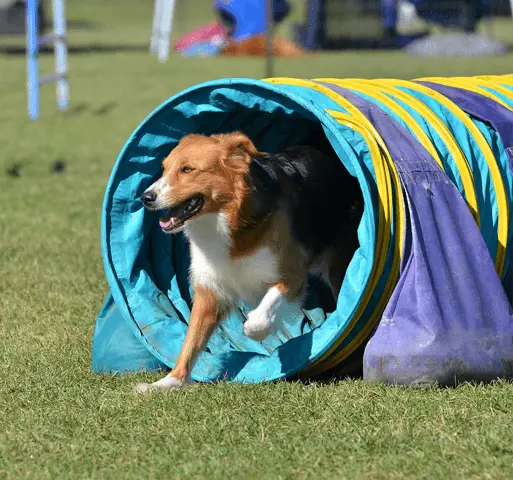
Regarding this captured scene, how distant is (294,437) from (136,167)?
2084 mm

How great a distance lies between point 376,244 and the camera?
15.8ft

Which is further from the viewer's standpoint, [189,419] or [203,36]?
[203,36]

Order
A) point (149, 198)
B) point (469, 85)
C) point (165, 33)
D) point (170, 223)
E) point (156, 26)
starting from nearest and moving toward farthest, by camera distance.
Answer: point (149, 198)
point (170, 223)
point (469, 85)
point (165, 33)
point (156, 26)

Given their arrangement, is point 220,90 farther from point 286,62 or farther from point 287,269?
point 286,62

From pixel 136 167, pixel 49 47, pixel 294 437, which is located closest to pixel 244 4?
pixel 49 47

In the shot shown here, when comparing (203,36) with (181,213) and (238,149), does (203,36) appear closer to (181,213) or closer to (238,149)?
(238,149)

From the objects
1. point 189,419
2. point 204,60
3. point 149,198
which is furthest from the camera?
point 204,60

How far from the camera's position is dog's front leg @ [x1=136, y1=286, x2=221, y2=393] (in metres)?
5.08

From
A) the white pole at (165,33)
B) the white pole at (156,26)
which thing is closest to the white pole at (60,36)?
the white pole at (165,33)

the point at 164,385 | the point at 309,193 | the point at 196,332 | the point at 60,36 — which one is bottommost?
the point at 60,36

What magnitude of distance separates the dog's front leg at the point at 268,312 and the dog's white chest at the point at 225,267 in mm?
73

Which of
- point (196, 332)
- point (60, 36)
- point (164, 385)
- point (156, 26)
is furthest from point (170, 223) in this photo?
point (156, 26)

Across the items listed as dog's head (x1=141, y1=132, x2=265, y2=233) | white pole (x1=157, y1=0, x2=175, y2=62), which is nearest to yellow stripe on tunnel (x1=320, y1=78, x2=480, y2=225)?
dog's head (x1=141, y1=132, x2=265, y2=233)

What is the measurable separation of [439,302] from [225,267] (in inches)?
43.0
